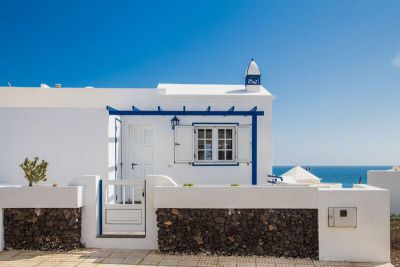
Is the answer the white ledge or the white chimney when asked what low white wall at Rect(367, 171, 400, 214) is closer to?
the white chimney

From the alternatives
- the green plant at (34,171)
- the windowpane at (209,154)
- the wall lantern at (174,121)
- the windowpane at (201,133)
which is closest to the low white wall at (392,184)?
the windowpane at (209,154)

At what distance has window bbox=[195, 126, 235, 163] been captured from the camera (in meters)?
11.4

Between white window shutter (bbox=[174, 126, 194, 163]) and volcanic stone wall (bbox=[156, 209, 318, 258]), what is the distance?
141 inches

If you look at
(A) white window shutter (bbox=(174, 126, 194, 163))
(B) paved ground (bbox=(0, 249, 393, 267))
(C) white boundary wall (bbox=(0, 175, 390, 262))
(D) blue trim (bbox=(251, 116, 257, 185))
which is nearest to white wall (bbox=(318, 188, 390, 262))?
(C) white boundary wall (bbox=(0, 175, 390, 262))

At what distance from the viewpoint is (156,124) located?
451 inches

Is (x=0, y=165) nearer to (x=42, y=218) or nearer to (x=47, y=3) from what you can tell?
(x=42, y=218)

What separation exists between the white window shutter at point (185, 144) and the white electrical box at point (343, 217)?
4.85 m

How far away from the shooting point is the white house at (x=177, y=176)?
762 cm

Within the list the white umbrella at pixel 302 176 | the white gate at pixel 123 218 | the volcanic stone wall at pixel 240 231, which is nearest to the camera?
the volcanic stone wall at pixel 240 231

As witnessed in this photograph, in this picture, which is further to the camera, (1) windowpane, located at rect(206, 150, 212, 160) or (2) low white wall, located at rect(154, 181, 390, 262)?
(1) windowpane, located at rect(206, 150, 212, 160)

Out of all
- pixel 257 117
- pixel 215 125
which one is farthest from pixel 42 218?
pixel 257 117

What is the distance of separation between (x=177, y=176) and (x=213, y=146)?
1438 millimetres

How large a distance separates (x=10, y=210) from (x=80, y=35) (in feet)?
26.7

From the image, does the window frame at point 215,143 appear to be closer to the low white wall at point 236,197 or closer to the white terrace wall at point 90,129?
the white terrace wall at point 90,129
